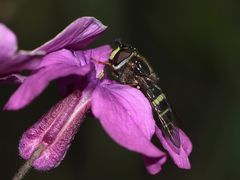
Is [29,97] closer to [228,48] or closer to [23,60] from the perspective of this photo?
[23,60]

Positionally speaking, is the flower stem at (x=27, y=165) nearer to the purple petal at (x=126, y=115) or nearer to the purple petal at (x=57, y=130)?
the purple petal at (x=57, y=130)

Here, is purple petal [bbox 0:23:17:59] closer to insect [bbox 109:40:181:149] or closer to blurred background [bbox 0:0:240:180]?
insect [bbox 109:40:181:149]

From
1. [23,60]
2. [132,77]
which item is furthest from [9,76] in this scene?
[132,77]

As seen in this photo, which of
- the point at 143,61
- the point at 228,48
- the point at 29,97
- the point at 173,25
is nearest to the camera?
the point at 29,97

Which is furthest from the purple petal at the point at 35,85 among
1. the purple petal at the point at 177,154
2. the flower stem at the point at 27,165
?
the purple petal at the point at 177,154

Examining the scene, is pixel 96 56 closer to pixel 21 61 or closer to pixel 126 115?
pixel 126 115

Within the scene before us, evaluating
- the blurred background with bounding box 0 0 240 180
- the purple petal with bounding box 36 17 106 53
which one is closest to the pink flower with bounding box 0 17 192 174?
the purple petal with bounding box 36 17 106 53

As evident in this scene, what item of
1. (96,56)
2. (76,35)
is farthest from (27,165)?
(96,56)

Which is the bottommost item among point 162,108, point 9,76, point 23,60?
point 162,108
